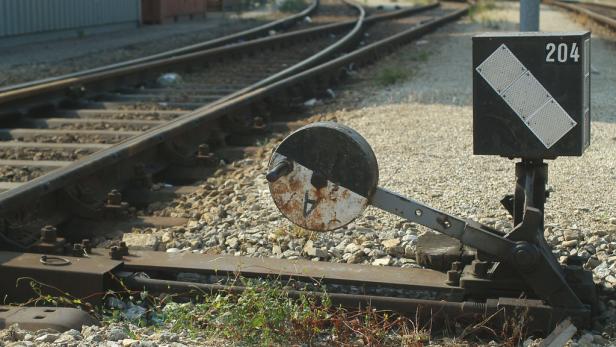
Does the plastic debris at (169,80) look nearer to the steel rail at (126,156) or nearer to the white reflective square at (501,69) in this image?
the steel rail at (126,156)

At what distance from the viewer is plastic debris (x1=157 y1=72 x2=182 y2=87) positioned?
10.5 metres

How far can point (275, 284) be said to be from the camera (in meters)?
4.07

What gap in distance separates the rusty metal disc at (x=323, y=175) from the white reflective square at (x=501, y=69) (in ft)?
1.88

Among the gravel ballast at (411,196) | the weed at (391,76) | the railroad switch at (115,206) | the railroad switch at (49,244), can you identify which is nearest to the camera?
the railroad switch at (49,244)

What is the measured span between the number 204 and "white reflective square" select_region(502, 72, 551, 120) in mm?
108

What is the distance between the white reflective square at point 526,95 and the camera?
3934mm

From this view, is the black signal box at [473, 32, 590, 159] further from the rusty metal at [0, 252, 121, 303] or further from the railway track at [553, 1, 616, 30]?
the railway track at [553, 1, 616, 30]

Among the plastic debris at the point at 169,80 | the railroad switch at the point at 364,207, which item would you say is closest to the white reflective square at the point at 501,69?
the railroad switch at the point at 364,207

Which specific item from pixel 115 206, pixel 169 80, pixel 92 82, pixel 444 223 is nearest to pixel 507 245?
pixel 444 223

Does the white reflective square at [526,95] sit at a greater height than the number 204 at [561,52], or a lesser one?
lesser

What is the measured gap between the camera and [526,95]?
3.95m

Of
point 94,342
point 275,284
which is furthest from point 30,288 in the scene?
point 275,284

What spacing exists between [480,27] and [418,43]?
4.50m

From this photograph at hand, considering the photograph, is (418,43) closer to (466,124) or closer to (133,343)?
(466,124)
